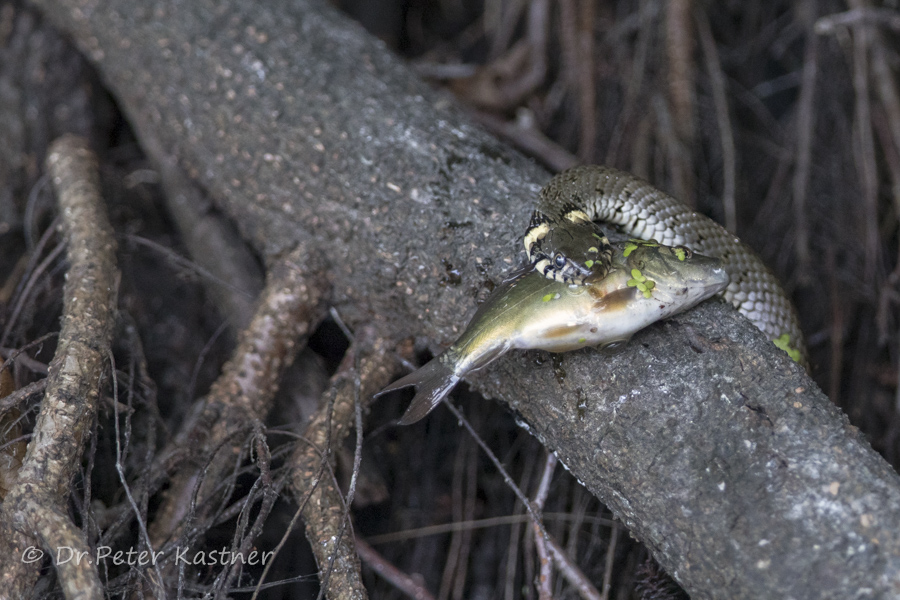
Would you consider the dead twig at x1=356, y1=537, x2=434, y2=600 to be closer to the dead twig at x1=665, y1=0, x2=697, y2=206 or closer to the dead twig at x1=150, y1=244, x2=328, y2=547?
the dead twig at x1=150, y1=244, x2=328, y2=547

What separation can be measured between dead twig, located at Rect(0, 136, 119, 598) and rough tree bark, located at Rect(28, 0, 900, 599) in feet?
1.97

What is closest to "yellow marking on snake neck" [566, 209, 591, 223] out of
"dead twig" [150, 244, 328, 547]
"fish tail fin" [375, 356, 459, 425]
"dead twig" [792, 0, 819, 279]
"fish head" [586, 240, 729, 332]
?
"fish head" [586, 240, 729, 332]

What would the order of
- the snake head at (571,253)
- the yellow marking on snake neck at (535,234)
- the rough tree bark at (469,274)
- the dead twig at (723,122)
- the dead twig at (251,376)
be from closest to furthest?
the rough tree bark at (469,274) → the snake head at (571,253) → the yellow marking on snake neck at (535,234) → the dead twig at (251,376) → the dead twig at (723,122)

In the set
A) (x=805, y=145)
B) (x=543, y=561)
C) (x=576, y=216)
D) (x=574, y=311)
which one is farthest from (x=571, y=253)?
(x=805, y=145)

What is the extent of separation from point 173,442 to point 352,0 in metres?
3.35

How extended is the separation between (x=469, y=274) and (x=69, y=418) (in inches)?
48.3

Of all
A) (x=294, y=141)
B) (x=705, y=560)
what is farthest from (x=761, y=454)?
(x=294, y=141)

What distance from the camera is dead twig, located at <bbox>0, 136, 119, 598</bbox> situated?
1452 millimetres

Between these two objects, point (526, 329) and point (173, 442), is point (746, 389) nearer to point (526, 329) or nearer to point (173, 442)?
point (526, 329)

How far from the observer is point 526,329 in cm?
160

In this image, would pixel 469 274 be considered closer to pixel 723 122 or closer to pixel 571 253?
pixel 571 253

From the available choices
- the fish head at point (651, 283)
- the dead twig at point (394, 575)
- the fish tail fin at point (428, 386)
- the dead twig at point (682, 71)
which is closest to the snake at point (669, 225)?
the fish head at point (651, 283)

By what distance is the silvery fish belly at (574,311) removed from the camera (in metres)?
1.60

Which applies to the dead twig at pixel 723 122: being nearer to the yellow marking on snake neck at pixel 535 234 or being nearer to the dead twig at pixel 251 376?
the yellow marking on snake neck at pixel 535 234
